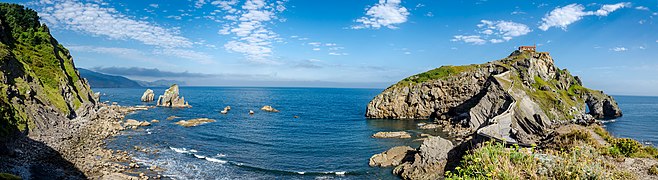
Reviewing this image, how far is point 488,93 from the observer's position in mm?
83625

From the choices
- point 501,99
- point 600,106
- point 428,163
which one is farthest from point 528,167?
point 600,106

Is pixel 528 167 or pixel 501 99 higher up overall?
pixel 501 99

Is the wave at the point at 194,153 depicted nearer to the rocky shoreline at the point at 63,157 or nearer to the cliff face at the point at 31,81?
the rocky shoreline at the point at 63,157

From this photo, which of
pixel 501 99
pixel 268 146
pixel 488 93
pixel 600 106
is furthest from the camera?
pixel 600 106

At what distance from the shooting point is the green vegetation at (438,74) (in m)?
105

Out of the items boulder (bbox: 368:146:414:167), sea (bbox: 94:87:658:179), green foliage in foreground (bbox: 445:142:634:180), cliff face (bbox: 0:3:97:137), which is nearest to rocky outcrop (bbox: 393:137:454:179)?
sea (bbox: 94:87:658:179)

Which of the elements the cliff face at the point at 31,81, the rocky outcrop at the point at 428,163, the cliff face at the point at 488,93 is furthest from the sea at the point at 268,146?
the cliff face at the point at 488,93

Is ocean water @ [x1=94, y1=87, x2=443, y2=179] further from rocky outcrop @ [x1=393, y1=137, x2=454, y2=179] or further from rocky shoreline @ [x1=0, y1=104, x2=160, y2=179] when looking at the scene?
rocky shoreline @ [x1=0, y1=104, x2=160, y2=179]

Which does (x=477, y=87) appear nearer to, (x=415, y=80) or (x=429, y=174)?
(x=415, y=80)

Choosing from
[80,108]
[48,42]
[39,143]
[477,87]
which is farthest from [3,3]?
[477,87]

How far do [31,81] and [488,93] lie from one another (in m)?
93.2

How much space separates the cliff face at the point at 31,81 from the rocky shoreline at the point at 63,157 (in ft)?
6.33

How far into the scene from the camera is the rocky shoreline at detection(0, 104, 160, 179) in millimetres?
34281

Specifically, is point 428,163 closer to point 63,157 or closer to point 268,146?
point 268,146
